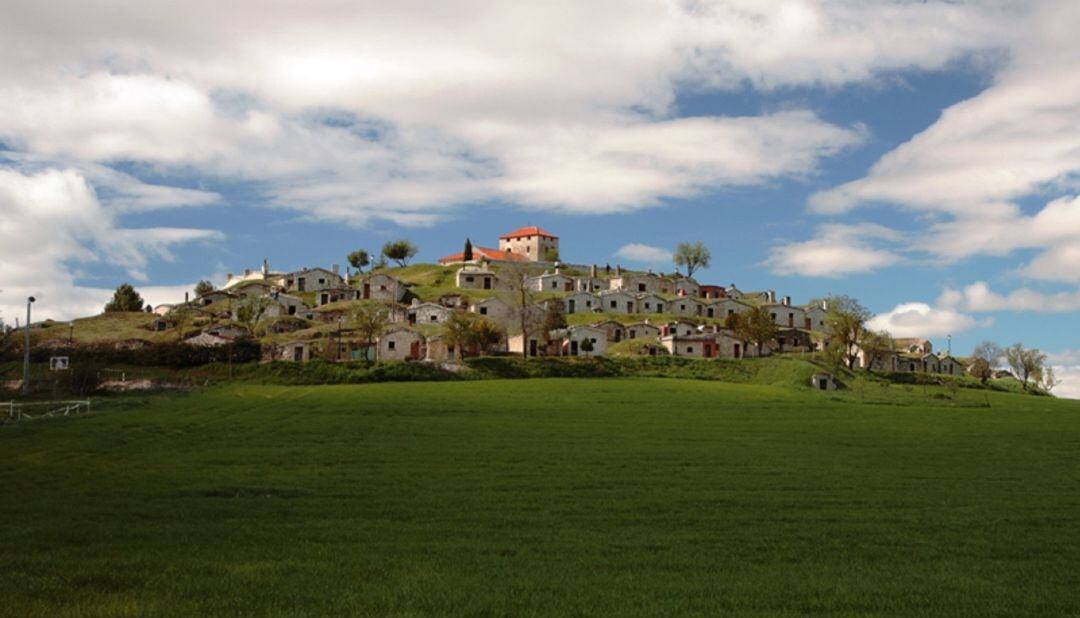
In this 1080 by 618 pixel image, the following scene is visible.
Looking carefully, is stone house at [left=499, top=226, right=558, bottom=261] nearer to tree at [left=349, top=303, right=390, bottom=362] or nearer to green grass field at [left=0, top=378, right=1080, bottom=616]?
tree at [left=349, top=303, right=390, bottom=362]

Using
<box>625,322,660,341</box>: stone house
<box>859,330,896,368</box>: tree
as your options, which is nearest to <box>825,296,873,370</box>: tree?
<box>859,330,896,368</box>: tree

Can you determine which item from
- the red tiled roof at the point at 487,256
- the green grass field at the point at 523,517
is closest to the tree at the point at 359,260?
the red tiled roof at the point at 487,256

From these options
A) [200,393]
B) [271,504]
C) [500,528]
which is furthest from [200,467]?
[200,393]

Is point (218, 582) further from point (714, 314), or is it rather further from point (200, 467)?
point (714, 314)

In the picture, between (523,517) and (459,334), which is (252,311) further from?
(523,517)

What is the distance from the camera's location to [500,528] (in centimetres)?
2588

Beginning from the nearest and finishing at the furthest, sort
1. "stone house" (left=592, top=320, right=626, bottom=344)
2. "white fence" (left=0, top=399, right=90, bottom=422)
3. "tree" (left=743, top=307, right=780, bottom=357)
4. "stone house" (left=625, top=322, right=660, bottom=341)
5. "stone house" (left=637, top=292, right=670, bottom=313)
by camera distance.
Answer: "white fence" (left=0, top=399, right=90, bottom=422) < "tree" (left=743, top=307, right=780, bottom=357) < "stone house" (left=592, top=320, right=626, bottom=344) < "stone house" (left=625, top=322, right=660, bottom=341) < "stone house" (left=637, top=292, right=670, bottom=313)

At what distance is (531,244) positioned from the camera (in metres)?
190

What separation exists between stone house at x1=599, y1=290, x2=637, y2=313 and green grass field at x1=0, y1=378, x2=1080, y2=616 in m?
83.8

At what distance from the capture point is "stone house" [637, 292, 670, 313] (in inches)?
5581

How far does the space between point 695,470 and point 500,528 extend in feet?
46.0

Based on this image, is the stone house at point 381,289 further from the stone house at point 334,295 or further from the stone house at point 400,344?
the stone house at point 400,344

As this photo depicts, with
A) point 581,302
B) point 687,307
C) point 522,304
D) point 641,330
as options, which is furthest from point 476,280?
A: point 522,304

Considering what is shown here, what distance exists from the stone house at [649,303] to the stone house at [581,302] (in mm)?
6800
